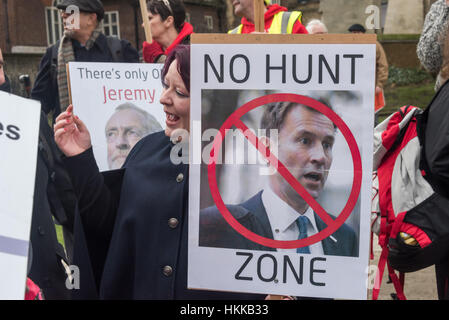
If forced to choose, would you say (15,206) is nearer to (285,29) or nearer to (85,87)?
(85,87)

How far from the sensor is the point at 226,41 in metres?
1.90

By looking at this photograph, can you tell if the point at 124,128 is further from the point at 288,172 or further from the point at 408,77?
the point at 408,77

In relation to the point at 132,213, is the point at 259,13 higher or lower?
higher

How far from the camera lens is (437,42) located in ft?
7.75

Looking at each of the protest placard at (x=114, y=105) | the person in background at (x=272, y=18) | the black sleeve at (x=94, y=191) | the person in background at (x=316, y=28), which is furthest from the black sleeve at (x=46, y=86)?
the black sleeve at (x=94, y=191)

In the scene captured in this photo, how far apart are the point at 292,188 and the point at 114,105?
1942 mm

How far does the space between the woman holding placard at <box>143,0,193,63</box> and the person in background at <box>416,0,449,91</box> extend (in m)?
2.06

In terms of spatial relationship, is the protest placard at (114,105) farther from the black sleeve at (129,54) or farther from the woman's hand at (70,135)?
the woman's hand at (70,135)

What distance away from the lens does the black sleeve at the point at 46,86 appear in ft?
14.8

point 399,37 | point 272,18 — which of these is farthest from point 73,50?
point 399,37

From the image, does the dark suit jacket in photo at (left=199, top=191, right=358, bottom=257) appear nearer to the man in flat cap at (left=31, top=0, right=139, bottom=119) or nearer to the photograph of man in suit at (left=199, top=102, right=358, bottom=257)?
the photograph of man in suit at (left=199, top=102, right=358, bottom=257)

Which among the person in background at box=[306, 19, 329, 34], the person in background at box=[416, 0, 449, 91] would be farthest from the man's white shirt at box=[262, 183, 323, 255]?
the person in background at box=[306, 19, 329, 34]
